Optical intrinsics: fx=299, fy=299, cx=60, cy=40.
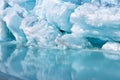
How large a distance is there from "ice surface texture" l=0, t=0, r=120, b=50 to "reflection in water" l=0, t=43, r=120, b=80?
47 cm

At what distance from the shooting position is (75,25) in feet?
31.2

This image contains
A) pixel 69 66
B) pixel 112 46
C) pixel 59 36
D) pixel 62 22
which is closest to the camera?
pixel 69 66

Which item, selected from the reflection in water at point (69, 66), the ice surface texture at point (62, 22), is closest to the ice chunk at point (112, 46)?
the ice surface texture at point (62, 22)

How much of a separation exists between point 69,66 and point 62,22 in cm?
309

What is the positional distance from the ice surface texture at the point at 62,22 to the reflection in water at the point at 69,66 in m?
0.47

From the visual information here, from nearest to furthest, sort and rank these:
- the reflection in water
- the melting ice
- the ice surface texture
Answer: the reflection in water
the melting ice
the ice surface texture

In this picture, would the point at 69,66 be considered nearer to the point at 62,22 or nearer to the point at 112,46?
the point at 112,46

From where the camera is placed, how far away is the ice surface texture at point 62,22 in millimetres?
8727

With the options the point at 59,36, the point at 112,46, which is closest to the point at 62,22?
the point at 59,36

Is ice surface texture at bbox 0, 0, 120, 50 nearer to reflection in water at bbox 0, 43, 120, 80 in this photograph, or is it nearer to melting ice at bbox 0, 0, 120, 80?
melting ice at bbox 0, 0, 120, 80

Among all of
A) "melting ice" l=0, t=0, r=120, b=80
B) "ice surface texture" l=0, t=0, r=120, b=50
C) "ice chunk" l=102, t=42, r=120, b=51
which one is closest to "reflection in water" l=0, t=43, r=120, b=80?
"melting ice" l=0, t=0, r=120, b=80

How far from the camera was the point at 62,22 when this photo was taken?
32.2 feet

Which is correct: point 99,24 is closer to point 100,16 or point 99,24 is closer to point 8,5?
point 100,16

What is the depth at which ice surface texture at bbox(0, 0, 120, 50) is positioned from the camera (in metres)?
8.73
